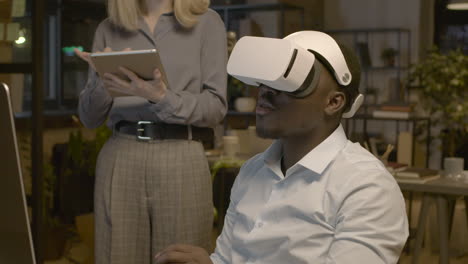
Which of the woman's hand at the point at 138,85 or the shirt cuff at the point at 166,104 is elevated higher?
the woman's hand at the point at 138,85

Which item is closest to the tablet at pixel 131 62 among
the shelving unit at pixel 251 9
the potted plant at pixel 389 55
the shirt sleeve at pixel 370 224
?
the shirt sleeve at pixel 370 224

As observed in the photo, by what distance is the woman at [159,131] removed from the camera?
6.81ft

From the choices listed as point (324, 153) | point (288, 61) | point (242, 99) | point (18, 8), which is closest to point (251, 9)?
point (242, 99)

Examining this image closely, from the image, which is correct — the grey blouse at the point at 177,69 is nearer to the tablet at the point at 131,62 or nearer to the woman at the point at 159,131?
the woman at the point at 159,131

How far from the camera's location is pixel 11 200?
37.4 inches

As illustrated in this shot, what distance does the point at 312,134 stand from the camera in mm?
1452

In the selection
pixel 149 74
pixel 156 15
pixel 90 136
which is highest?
pixel 156 15

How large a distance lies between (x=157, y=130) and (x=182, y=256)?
2.53 feet

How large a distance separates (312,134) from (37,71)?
1.66 m

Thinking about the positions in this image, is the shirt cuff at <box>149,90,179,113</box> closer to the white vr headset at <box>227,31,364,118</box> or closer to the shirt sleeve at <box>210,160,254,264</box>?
the shirt sleeve at <box>210,160,254,264</box>

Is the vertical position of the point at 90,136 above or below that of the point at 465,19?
below

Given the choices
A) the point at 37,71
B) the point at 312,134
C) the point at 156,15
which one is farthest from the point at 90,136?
the point at 312,134

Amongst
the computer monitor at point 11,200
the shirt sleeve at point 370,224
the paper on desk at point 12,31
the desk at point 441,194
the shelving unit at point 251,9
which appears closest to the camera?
the computer monitor at point 11,200

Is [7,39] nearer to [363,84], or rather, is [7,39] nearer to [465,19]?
[363,84]
